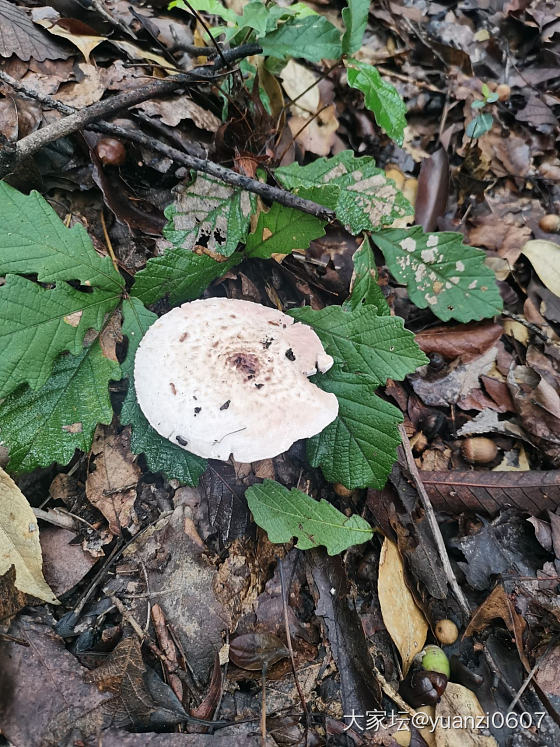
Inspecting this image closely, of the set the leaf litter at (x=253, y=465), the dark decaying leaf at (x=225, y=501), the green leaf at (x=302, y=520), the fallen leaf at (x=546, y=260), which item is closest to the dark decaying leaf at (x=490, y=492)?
the leaf litter at (x=253, y=465)

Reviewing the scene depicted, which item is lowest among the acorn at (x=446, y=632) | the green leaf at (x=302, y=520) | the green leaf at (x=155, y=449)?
the acorn at (x=446, y=632)

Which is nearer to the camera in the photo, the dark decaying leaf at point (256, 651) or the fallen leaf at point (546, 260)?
the dark decaying leaf at point (256, 651)

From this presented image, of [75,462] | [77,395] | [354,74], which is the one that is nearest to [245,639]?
[75,462]

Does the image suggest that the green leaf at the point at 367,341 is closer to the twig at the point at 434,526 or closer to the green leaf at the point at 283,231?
the green leaf at the point at 283,231

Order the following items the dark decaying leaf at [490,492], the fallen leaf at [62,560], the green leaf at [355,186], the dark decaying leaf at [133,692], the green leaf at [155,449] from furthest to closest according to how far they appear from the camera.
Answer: the green leaf at [355,186]
the dark decaying leaf at [490,492]
the green leaf at [155,449]
the fallen leaf at [62,560]
the dark decaying leaf at [133,692]

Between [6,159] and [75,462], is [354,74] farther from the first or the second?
[75,462]

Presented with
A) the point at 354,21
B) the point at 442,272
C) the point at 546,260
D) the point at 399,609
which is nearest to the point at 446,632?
the point at 399,609

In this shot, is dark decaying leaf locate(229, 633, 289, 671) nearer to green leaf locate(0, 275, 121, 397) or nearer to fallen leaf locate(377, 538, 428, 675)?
fallen leaf locate(377, 538, 428, 675)
